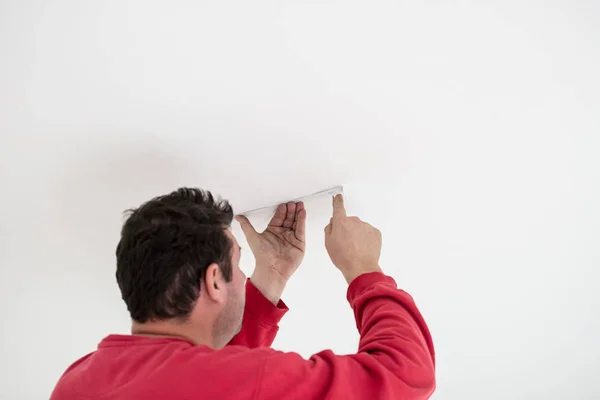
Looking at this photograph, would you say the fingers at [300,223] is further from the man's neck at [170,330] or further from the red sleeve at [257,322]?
the man's neck at [170,330]

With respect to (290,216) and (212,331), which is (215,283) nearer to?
(212,331)

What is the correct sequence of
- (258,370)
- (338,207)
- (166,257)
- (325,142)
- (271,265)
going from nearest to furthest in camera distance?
(258,370) < (166,257) < (325,142) < (338,207) < (271,265)

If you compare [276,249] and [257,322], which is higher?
[276,249]

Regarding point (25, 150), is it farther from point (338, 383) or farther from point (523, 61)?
point (523, 61)

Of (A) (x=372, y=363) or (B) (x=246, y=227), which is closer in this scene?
(A) (x=372, y=363)

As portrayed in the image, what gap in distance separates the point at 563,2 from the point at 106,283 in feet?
4.16

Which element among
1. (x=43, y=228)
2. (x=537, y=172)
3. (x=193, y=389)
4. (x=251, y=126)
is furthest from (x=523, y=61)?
(x=43, y=228)

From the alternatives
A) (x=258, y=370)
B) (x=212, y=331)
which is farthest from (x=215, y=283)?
(x=258, y=370)

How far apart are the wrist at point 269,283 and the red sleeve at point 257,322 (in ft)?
0.04

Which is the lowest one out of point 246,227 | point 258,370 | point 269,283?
point 258,370

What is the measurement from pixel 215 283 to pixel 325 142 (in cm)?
37

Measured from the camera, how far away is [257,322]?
47.1 inches

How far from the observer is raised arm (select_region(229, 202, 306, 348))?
3.92ft

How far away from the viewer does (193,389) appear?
0.75 m
